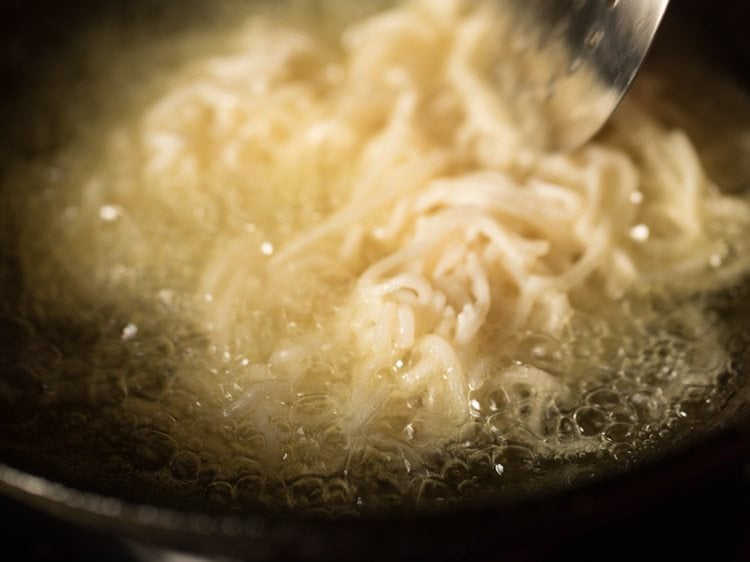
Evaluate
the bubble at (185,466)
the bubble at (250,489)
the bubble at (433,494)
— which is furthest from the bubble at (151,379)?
the bubble at (433,494)

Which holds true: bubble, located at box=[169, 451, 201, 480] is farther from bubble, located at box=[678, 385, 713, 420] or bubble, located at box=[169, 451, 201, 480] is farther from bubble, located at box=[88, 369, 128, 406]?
bubble, located at box=[678, 385, 713, 420]

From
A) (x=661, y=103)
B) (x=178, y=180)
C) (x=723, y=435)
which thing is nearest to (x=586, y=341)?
(x=723, y=435)

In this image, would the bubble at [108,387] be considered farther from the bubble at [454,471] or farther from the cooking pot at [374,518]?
the bubble at [454,471]

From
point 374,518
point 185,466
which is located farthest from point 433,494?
point 185,466

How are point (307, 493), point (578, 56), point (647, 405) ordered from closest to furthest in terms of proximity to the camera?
point (307, 493), point (647, 405), point (578, 56)

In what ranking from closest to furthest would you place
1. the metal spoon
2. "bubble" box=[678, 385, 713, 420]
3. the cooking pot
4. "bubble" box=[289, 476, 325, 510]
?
the cooking pot → "bubble" box=[289, 476, 325, 510] → "bubble" box=[678, 385, 713, 420] → the metal spoon

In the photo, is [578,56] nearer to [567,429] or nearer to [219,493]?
[567,429]

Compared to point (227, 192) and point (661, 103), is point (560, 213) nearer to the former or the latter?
point (661, 103)

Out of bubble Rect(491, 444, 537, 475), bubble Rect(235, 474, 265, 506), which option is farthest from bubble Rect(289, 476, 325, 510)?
bubble Rect(491, 444, 537, 475)

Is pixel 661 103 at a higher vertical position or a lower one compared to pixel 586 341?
higher
